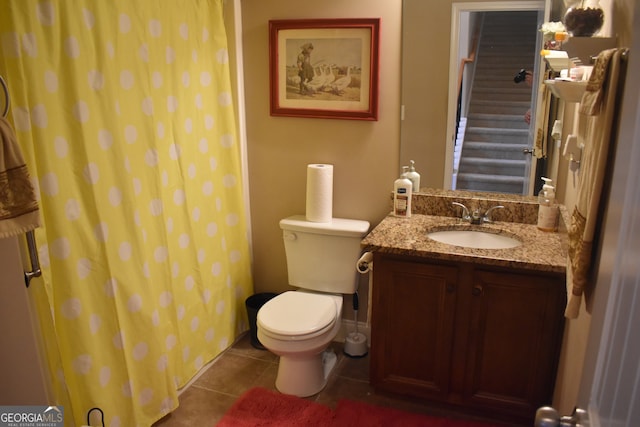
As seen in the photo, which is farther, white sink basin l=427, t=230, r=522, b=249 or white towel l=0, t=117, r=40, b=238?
white sink basin l=427, t=230, r=522, b=249

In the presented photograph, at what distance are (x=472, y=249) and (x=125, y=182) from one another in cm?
151

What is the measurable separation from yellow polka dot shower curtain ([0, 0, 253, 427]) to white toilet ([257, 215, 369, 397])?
43 cm

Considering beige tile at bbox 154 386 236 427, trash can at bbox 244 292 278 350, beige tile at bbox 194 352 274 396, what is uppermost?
trash can at bbox 244 292 278 350

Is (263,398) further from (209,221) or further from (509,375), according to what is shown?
(509,375)

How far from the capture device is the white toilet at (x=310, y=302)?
2.42 m

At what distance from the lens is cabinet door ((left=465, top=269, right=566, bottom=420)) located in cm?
212

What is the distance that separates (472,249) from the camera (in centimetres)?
220

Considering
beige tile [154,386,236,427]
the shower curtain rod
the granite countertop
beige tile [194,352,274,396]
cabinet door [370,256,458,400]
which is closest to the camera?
the shower curtain rod

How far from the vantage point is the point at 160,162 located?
7.59 ft

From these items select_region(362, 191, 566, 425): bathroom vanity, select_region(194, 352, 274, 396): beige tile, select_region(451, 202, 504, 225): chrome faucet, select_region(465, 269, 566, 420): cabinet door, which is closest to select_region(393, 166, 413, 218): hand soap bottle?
select_region(362, 191, 566, 425): bathroom vanity

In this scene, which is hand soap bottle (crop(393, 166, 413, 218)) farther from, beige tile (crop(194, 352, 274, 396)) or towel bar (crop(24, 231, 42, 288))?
towel bar (crop(24, 231, 42, 288))

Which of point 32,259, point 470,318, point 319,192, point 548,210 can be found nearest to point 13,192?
point 32,259

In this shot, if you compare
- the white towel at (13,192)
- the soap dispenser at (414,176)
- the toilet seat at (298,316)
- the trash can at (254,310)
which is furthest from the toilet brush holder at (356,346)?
the white towel at (13,192)

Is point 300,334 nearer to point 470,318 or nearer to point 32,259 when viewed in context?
point 470,318
